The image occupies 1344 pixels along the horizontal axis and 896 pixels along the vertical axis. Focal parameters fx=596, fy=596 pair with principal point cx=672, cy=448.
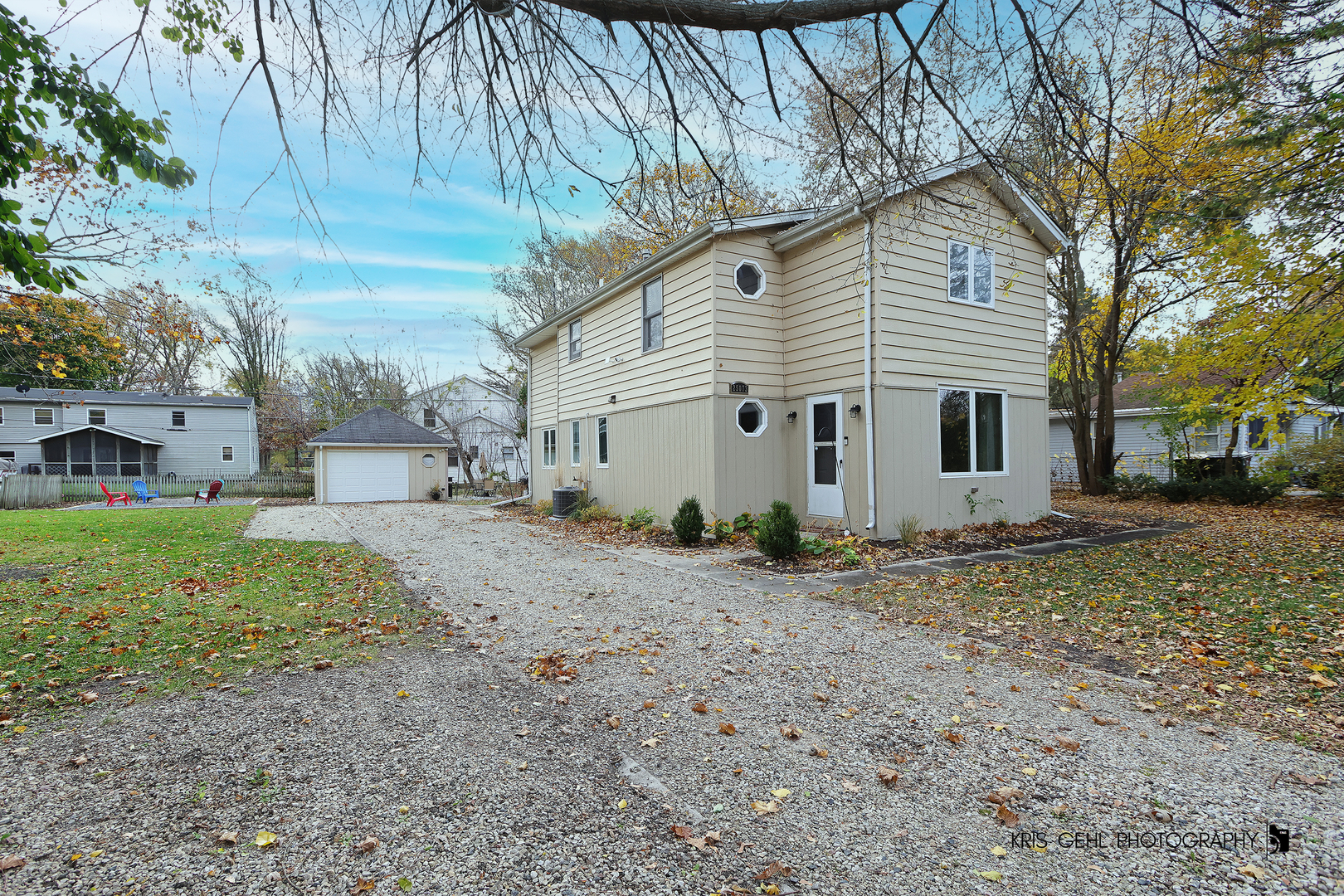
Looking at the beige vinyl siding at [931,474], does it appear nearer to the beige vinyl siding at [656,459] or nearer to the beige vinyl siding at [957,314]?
the beige vinyl siding at [957,314]

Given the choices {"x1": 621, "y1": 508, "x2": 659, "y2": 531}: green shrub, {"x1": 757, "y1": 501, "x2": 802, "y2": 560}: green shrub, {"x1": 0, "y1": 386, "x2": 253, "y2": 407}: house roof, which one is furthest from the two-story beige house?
{"x1": 0, "y1": 386, "x2": 253, "y2": 407}: house roof

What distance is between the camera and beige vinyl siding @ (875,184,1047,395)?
9281mm

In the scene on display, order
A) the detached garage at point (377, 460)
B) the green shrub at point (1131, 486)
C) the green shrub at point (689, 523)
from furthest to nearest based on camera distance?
the detached garage at point (377, 460)
the green shrub at point (1131, 486)
the green shrub at point (689, 523)

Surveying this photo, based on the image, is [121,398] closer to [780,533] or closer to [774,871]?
[780,533]

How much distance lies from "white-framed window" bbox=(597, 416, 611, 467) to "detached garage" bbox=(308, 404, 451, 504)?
12425mm

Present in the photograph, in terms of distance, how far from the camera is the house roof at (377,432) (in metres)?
22.6

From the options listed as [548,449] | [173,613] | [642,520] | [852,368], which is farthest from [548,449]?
[173,613]

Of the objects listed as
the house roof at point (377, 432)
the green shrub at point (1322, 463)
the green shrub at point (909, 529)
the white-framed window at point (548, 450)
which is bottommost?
the green shrub at point (909, 529)

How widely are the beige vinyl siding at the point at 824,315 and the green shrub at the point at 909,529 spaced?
2.24 meters

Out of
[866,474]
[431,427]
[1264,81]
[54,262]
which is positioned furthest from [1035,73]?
[431,427]

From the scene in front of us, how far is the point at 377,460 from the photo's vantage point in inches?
915

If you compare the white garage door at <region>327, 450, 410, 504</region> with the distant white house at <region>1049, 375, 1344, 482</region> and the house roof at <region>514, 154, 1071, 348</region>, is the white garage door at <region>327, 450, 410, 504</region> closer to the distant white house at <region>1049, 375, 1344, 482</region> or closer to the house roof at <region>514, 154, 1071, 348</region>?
the house roof at <region>514, 154, 1071, 348</region>

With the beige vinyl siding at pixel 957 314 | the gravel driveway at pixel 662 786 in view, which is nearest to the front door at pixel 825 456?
the beige vinyl siding at pixel 957 314

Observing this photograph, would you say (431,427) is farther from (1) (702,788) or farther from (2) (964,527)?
(1) (702,788)
